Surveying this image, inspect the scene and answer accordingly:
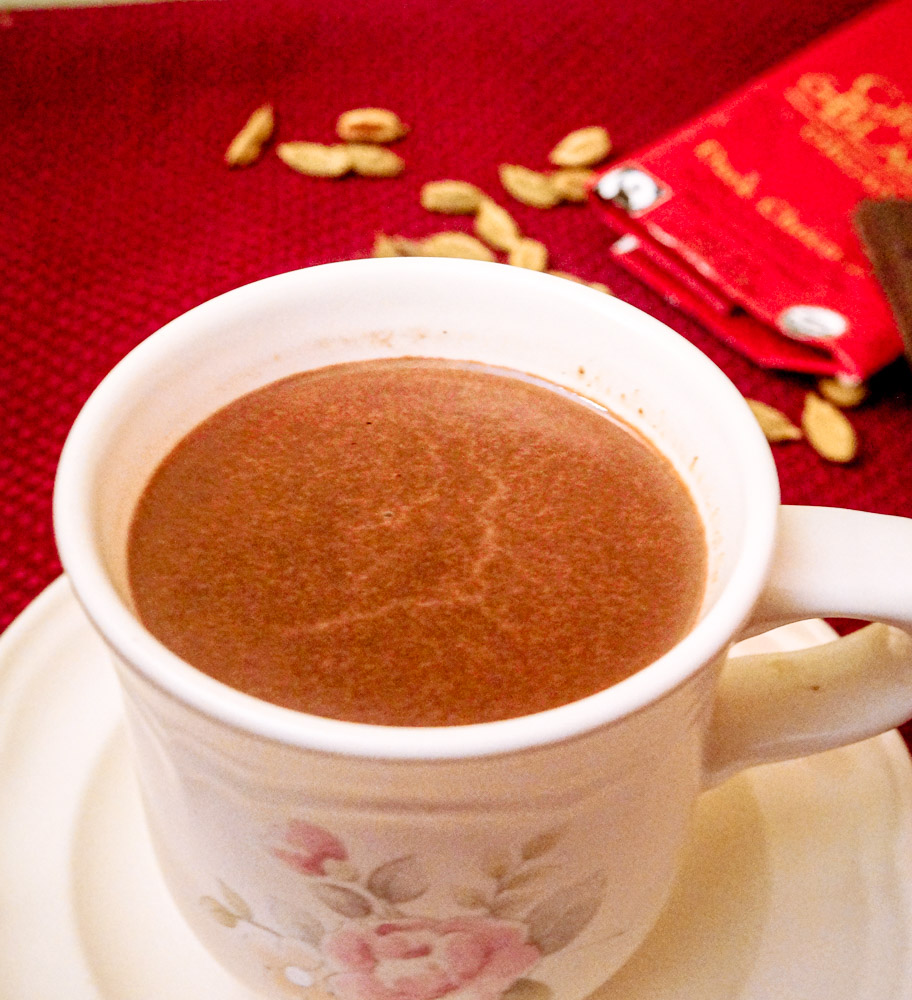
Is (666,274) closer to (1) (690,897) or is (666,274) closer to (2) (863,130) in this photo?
(2) (863,130)

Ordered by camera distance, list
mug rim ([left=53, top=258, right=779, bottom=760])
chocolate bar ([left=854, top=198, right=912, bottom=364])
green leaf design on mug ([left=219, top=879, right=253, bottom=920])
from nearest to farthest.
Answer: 1. mug rim ([left=53, top=258, right=779, bottom=760])
2. green leaf design on mug ([left=219, top=879, right=253, bottom=920])
3. chocolate bar ([left=854, top=198, right=912, bottom=364])

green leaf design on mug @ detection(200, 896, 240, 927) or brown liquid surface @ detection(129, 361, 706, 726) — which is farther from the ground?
brown liquid surface @ detection(129, 361, 706, 726)

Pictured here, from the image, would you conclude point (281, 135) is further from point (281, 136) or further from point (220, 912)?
point (220, 912)

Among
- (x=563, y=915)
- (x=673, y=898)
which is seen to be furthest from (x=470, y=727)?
(x=673, y=898)

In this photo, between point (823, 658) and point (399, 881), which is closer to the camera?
point (399, 881)

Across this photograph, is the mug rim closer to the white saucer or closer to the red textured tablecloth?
the white saucer

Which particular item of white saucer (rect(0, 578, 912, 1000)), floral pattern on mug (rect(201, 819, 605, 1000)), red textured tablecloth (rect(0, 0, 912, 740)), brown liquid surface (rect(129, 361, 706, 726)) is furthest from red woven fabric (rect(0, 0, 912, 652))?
floral pattern on mug (rect(201, 819, 605, 1000))
